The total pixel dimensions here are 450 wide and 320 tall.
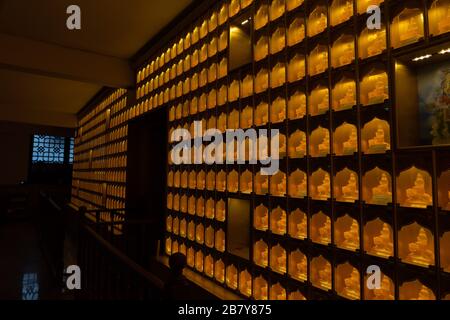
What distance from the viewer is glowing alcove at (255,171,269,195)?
65.4 inches

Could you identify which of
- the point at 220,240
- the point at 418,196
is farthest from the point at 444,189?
the point at 220,240

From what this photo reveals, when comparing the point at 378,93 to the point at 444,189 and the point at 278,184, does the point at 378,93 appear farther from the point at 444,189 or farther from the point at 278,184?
the point at 278,184

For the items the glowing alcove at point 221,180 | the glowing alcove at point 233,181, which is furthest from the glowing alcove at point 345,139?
the glowing alcove at point 221,180

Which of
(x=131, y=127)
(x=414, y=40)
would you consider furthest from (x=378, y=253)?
(x=131, y=127)

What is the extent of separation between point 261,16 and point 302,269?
52.0 inches

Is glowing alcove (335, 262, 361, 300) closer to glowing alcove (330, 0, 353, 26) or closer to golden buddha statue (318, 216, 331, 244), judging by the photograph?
golden buddha statue (318, 216, 331, 244)

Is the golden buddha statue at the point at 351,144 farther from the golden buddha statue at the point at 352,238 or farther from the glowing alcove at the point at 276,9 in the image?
the glowing alcove at the point at 276,9

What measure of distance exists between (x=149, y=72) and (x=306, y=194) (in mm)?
2308

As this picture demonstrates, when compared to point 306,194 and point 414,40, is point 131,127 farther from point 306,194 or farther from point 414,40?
point 414,40

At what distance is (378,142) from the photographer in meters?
1.20

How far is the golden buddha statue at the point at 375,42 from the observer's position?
1.21 m

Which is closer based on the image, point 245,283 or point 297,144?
point 297,144

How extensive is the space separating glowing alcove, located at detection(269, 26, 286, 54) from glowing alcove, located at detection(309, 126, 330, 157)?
50cm

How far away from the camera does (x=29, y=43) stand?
2996mm
